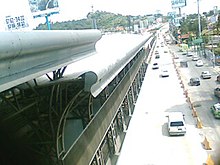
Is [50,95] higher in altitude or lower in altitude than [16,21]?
lower

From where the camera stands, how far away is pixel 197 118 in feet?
32.9

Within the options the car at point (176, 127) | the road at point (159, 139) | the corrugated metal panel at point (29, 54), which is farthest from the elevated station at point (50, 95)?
the car at point (176, 127)

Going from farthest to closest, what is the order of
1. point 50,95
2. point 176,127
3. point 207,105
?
point 207,105, point 176,127, point 50,95

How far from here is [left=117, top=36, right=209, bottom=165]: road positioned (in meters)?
7.21

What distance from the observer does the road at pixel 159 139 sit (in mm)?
7210

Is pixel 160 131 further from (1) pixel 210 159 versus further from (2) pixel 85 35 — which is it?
(2) pixel 85 35

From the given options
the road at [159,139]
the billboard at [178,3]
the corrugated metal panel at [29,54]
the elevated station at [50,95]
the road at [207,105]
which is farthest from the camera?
the billboard at [178,3]

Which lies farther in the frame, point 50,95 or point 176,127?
point 176,127

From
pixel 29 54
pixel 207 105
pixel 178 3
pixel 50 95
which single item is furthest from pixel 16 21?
pixel 178 3

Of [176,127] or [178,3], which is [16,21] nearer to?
[176,127]

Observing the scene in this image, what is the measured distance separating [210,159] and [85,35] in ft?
14.7

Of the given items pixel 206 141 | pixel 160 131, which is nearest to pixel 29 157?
pixel 206 141

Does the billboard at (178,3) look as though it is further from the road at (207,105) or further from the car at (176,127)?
the car at (176,127)

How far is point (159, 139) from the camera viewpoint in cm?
863
